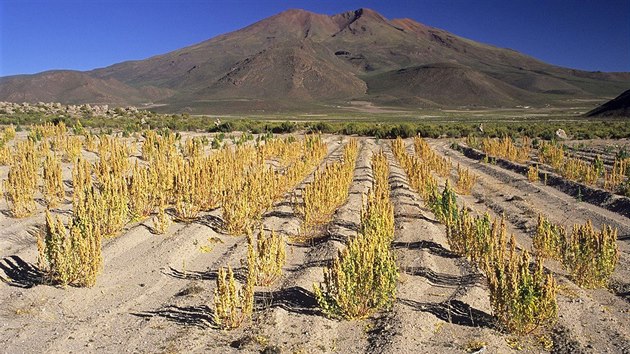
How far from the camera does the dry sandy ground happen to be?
438 centimetres

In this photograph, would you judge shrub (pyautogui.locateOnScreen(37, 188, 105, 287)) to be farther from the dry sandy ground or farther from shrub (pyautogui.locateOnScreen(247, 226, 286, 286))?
shrub (pyautogui.locateOnScreen(247, 226, 286, 286))

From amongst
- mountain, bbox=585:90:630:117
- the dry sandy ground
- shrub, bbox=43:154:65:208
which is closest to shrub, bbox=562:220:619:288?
the dry sandy ground

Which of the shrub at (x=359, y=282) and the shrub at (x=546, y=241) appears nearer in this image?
the shrub at (x=359, y=282)

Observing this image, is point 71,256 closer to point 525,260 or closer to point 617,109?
point 525,260

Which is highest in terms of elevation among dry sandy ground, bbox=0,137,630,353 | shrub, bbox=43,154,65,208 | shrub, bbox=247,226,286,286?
shrub, bbox=43,154,65,208

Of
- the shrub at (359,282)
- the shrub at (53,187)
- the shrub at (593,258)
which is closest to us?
the shrub at (359,282)

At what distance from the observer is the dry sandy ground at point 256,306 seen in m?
4.38

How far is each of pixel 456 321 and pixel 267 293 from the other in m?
1.97

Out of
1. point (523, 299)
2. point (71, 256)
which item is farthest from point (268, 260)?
point (523, 299)

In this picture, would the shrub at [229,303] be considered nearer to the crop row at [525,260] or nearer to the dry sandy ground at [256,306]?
the dry sandy ground at [256,306]

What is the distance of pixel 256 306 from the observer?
16.9 ft

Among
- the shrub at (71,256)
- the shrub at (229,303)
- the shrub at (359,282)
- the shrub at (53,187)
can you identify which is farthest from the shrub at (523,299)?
the shrub at (53,187)

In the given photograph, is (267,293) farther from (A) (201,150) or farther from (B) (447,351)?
(A) (201,150)

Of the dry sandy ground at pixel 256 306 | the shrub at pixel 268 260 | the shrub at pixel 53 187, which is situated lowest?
the dry sandy ground at pixel 256 306
